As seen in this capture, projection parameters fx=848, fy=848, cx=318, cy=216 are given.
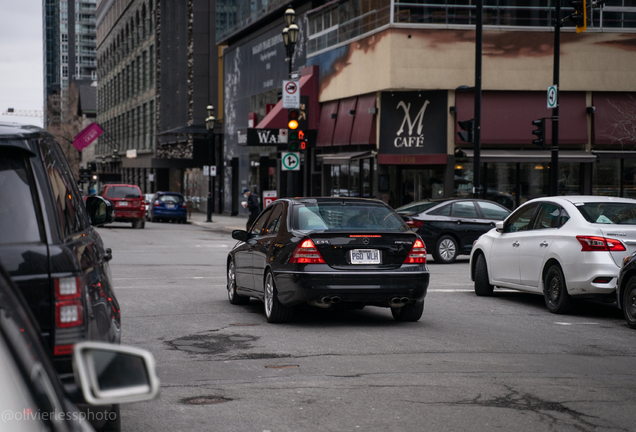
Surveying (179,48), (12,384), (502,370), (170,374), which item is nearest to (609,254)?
(502,370)

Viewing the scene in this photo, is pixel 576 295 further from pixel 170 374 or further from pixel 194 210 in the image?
pixel 194 210

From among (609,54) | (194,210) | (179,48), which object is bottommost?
(194,210)

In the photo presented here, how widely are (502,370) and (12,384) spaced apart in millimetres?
6251

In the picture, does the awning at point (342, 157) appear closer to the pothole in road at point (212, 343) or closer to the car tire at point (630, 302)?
the car tire at point (630, 302)

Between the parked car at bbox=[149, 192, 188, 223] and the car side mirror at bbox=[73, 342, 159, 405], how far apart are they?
140 feet

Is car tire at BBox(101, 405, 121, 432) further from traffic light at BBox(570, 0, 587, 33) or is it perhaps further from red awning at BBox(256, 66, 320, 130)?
red awning at BBox(256, 66, 320, 130)

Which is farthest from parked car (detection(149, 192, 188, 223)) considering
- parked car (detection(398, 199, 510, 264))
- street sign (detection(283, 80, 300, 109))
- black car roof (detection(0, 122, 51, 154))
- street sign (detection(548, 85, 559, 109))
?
black car roof (detection(0, 122, 51, 154))

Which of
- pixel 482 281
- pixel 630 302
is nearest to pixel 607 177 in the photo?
pixel 482 281

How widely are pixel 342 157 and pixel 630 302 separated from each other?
24.9 meters

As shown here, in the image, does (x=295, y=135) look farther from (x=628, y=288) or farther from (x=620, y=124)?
(x=628, y=288)

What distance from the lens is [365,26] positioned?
33.3 meters

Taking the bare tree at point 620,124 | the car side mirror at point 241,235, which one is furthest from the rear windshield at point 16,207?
the bare tree at point 620,124

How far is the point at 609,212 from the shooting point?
1130 centimetres

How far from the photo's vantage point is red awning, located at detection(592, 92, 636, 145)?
103 feet
